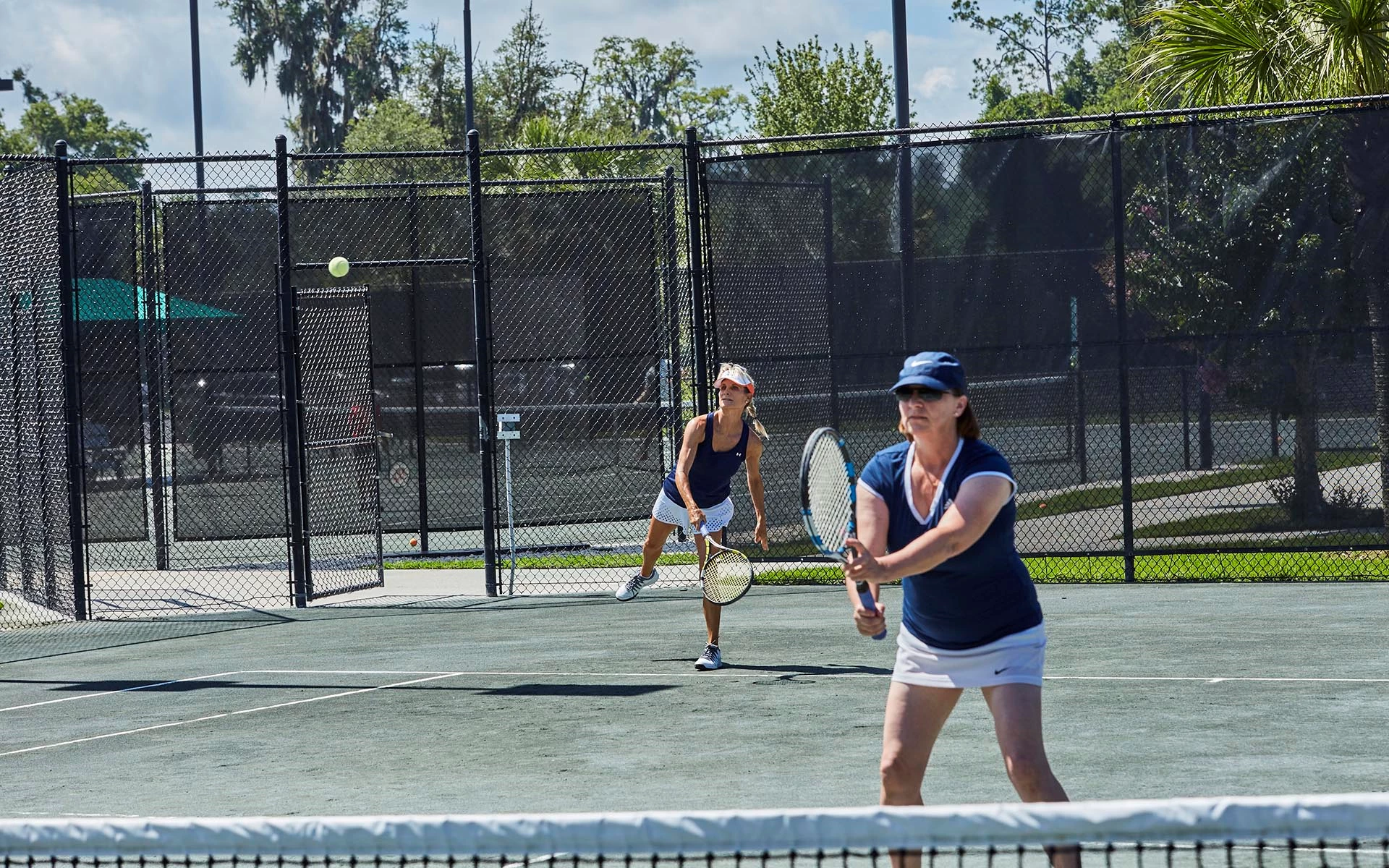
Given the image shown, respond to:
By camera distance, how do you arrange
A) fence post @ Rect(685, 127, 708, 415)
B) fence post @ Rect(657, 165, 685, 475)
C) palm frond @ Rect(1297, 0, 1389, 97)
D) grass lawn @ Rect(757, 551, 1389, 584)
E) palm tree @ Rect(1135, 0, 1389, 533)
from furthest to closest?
fence post @ Rect(657, 165, 685, 475), fence post @ Rect(685, 127, 708, 415), palm frond @ Rect(1297, 0, 1389, 97), grass lawn @ Rect(757, 551, 1389, 584), palm tree @ Rect(1135, 0, 1389, 533)

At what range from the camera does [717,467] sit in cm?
967

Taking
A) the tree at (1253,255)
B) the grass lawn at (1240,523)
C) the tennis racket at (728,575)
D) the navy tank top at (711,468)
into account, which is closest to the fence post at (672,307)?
the navy tank top at (711,468)

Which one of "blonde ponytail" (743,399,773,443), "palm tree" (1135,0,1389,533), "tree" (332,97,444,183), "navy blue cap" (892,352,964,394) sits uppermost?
"tree" (332,97,444,183)

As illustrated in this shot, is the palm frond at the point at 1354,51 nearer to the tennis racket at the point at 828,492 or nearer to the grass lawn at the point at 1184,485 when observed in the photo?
the grass lawn at the point at 1184,485

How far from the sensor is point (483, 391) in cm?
1345

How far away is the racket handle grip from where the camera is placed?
4.48m

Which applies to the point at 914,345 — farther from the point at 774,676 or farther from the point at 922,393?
the point at 922,393

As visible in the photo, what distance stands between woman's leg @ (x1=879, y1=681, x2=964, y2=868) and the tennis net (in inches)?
41.2

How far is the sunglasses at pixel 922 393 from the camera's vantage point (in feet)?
14.4

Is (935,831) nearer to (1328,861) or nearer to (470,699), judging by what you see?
(1328,861)

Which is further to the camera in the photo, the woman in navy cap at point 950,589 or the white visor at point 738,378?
the white visor at point 738,378

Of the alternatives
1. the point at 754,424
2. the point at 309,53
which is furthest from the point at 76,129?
the point at 754,424

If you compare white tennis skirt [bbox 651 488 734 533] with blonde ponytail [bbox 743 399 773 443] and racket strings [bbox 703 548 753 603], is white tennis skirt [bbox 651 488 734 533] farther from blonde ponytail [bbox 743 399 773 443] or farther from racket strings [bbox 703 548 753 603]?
racket strings [bbox 703 548 753 603]

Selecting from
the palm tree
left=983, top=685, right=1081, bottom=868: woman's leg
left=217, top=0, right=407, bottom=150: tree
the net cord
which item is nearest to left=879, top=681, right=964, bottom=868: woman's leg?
left=983, top=685, right=1081, bottom=868: woman's leg
